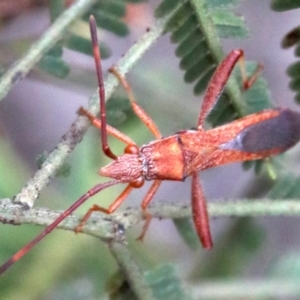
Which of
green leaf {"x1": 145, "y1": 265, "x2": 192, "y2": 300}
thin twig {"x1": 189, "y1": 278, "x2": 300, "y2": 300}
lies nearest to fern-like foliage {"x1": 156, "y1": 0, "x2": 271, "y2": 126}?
green leaf {"x1": 145, "y1": 265, "x2": 192, "y2": 300}

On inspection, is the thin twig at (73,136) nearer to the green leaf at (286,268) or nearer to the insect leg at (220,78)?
the insect leg at (220,78)

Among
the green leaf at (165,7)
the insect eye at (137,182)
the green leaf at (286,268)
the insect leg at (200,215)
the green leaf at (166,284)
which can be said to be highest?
the green leaf at (165,7)

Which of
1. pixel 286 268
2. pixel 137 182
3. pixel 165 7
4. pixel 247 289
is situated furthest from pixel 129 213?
pixel 286 268

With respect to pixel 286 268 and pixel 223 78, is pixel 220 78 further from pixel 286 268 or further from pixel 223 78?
pixel 286 268

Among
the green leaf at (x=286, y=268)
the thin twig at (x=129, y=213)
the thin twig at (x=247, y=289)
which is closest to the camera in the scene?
the thin twig at (x=129, y=213)

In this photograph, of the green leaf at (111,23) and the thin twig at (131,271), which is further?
the green leaf at (111,23)

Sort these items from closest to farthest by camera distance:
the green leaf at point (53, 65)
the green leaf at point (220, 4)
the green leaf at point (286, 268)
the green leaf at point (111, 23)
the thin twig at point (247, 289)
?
the green leaf at point (220, 4), the green leaf at point (53, 65), the green leaf at point (111, 23), the thin twig at point (247, 289), the green leaf at point (286, 268)

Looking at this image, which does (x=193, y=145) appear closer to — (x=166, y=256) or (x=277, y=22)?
(x=166, y=256)

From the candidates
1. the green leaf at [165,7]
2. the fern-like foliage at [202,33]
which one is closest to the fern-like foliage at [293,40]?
the fern-like foliage at [202,33]
